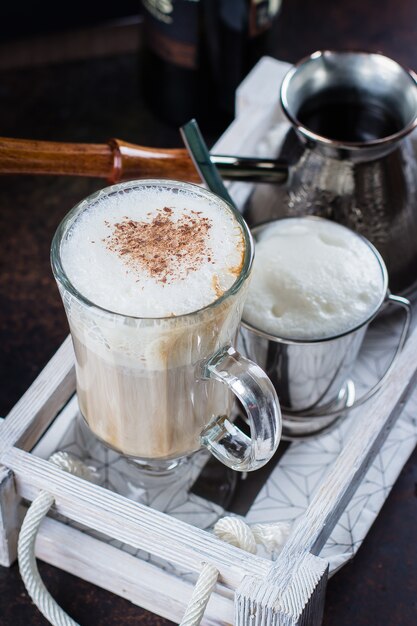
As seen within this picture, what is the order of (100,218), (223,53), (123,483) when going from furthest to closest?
1. (223,53)
2. (123,483)
3. (100,218)

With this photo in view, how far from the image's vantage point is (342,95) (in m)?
0.80

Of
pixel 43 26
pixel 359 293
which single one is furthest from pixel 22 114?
pixel 359 293

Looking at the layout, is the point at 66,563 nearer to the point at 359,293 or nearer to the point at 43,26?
the point at 359,293

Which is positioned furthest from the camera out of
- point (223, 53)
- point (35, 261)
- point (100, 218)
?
point (223, 53)

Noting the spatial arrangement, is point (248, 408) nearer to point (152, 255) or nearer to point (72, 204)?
point (152, 255)

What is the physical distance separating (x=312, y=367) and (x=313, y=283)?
0.20ft

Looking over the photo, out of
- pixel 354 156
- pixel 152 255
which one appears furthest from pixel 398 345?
pixel 152 255

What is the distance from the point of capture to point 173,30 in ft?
3.31

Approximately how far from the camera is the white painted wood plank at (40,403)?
66 cm

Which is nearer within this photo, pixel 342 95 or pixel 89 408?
pixel 89 408

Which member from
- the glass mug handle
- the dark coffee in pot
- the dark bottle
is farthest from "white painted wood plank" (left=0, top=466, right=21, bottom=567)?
the dark bottle

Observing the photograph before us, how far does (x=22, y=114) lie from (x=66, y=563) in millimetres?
570

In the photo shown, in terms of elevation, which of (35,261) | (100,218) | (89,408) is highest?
(100,218)

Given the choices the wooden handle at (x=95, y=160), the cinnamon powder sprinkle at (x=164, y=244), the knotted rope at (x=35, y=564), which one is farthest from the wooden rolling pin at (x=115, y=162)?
the knotted rope at (x=35, y=564)
